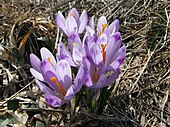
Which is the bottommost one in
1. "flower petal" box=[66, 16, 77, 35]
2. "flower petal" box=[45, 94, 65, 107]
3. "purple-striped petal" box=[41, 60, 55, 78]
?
"flower petal" box=[45, 94, 65, 107]

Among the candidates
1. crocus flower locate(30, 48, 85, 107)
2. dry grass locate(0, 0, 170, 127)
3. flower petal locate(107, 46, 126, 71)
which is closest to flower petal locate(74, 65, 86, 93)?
crocus flower locate(30, 48, 85, 107)

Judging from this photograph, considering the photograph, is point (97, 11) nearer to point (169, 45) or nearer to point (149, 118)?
point (169, 45)

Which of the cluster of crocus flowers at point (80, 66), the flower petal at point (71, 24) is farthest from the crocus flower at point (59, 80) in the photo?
the flower petal at point (71, 24)

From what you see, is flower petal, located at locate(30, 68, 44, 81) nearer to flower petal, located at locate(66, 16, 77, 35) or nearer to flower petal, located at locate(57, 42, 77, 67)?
flower petal, located at locate(57, 42, 77, 67)

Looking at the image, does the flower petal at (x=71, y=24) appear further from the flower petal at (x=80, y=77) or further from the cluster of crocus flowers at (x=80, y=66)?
the flower petal at (x=80, y=77)

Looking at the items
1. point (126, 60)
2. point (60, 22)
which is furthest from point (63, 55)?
point (126, 60)

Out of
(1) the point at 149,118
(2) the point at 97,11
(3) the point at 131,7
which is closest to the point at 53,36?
(2) the point at 97,11
